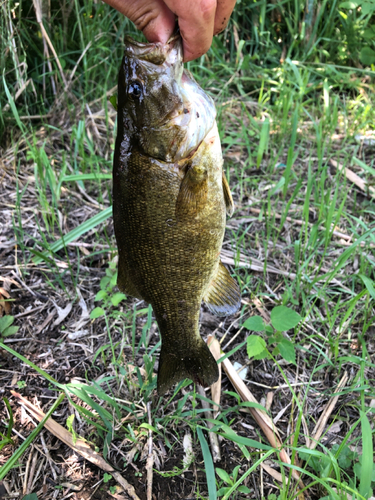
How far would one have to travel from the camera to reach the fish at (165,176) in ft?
5.11

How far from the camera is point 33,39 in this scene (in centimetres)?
394

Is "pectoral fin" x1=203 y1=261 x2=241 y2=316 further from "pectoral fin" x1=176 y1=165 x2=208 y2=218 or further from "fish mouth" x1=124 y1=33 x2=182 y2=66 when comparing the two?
"fish mouth" x1=124 y1=33 x2=182 y2=66

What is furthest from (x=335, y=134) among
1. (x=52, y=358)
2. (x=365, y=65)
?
(x=52, y=358)

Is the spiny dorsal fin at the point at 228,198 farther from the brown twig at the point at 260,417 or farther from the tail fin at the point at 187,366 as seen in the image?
the brown twig at the point at 260,417

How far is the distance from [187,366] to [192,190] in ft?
2.67

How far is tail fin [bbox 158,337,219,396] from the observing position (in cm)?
178

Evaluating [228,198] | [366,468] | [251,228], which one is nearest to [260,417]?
[366,468]

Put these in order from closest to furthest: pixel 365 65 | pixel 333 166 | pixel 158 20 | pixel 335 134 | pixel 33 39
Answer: pixel 158 20 < pixel 333 166 < pixel 335 134 < pixel 33 39 < pixel 365 65

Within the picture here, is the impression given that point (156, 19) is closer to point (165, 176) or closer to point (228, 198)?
point (165, 176)

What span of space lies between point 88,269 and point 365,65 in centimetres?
389

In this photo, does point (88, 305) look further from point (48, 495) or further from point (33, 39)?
point (33, 39)

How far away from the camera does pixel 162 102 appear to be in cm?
157

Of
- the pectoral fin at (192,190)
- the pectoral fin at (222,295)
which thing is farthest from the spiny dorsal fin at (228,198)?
the pectoral fin at (222,295)

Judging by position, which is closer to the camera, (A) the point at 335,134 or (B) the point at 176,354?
(B) the point at 176,354
